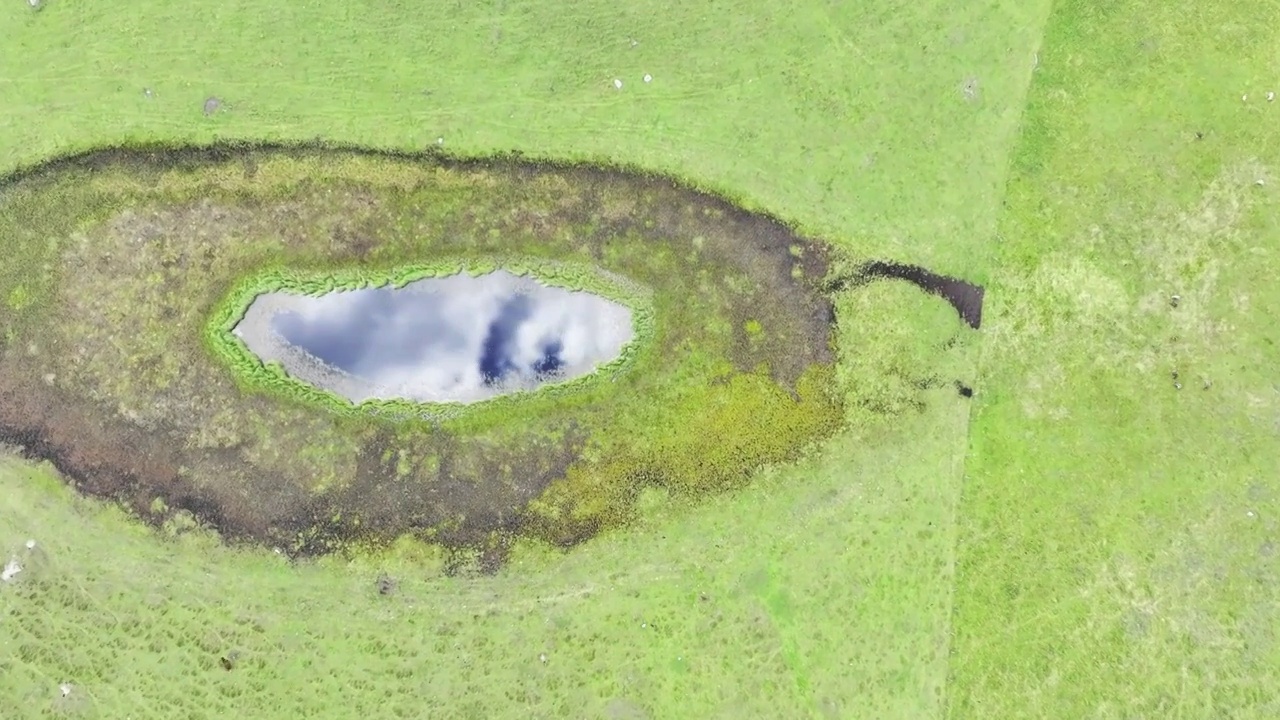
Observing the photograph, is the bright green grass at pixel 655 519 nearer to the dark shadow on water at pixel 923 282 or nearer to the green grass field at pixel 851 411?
the green grass field at pixel 851 411

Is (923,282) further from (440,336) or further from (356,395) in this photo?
(356,395)

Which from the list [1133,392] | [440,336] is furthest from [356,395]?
[1133,392]

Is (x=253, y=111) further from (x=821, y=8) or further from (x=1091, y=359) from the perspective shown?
(x=1091, y=359)

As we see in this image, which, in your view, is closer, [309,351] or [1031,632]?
[1031,632]

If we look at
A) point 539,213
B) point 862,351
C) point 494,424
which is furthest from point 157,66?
point 862,351

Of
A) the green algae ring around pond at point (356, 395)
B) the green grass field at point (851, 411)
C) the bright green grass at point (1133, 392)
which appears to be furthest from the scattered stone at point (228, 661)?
the bright green grass at point (1133, 392)

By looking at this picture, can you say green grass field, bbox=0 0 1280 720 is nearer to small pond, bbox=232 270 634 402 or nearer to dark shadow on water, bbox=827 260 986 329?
dark shadow on water, bbox=827 260 986 329
